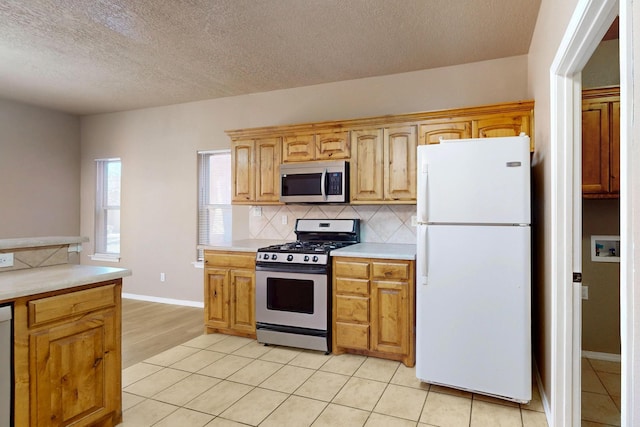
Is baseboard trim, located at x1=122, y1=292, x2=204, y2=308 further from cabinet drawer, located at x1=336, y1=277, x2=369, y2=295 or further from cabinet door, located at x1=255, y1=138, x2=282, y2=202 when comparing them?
cabinet drawer, located at x1=336, y1=277, x2=369, y2=295

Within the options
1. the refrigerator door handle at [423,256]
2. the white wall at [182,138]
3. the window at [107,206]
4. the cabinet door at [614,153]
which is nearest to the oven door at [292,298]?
the refrigerator door handle at [423,256]

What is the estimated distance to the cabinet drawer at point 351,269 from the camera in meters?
3.09

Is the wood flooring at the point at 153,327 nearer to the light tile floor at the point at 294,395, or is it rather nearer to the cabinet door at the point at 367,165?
the light tile floor at the point at 294,395

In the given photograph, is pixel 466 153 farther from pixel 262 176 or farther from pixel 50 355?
pixel 50 355

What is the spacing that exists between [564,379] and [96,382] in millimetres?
2522

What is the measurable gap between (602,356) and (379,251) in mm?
2030

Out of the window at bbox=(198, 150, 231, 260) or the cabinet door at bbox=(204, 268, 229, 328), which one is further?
the window at bbox=(198, 150, 231, 260)

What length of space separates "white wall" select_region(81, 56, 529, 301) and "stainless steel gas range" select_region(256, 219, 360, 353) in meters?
1.28

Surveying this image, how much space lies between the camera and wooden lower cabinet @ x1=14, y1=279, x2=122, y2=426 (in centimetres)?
167

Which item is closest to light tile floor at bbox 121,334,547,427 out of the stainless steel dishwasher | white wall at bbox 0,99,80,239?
the stainless steel dishwasher

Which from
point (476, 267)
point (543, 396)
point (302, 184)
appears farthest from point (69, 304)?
point (543, 396)

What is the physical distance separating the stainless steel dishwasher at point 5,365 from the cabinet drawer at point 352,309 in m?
→ 2.19

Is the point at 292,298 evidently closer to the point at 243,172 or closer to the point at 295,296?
the point at 295,296
